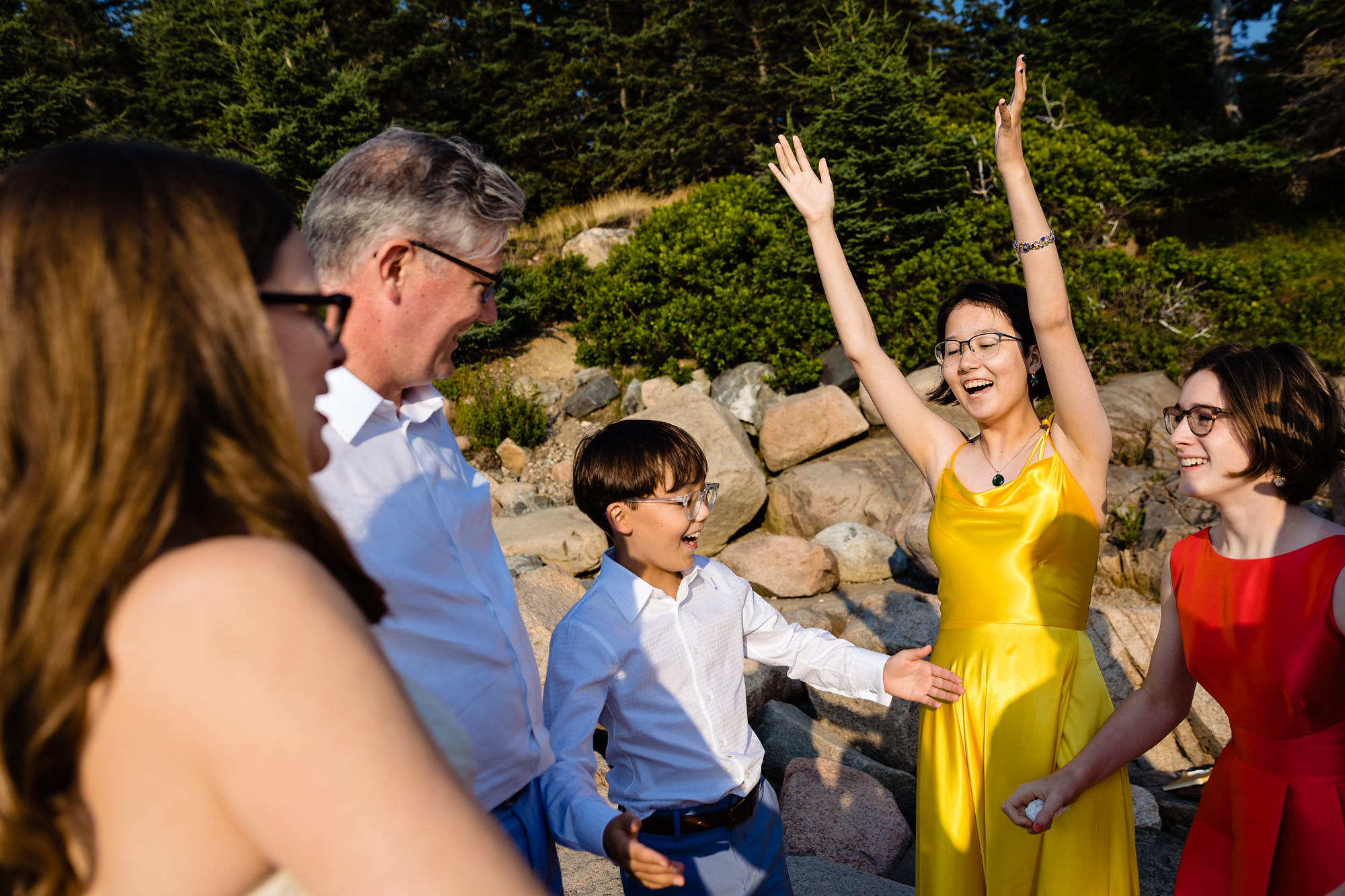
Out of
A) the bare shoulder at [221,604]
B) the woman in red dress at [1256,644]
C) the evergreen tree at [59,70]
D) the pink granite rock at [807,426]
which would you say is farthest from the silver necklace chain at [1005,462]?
the evergreen tree at [59,70]

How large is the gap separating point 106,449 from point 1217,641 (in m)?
2.36

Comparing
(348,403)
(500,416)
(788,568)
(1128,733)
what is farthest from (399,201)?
(500,416)

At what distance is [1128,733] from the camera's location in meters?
2.03

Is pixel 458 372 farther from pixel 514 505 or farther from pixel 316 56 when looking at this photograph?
pixel 316 56

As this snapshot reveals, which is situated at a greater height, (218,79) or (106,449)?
(218,79)

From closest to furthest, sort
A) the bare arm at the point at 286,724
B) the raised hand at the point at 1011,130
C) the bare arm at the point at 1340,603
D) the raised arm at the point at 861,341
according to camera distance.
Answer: the bare arm at the point at 286,724
the bare arm at the point at 1340,603
the raised hand at the point at 1011,130
the raised arm at the point at 861,341

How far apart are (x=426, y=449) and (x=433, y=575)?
0.32 metres

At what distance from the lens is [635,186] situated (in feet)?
60.5

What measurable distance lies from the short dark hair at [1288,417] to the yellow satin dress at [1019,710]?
45 centimetres

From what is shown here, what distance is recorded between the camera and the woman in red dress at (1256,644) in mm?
1813

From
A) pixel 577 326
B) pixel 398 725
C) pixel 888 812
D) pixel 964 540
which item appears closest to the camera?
pixel 398 725

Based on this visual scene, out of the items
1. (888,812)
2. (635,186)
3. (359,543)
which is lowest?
(888,812)

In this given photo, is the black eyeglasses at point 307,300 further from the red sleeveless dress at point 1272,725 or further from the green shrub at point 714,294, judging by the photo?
the green shrub at point 714,294

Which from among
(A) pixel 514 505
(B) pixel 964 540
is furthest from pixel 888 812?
(A) pixel 514 505
